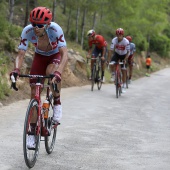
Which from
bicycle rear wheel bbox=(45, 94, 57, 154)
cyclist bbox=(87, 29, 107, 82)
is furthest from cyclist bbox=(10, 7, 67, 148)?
cyclist bbox=(87, 29, 107, 82)

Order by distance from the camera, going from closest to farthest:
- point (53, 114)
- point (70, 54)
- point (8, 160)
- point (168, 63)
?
point (8, 160)
point (53, 114)
point (70, 54)
point (168, 63)

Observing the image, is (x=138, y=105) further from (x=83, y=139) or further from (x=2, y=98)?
(x=83, y=139)

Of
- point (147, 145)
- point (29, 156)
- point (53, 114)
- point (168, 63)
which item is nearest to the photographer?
point (29, 156)

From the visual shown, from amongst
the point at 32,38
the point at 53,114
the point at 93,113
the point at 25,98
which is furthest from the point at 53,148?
the point at 25,98

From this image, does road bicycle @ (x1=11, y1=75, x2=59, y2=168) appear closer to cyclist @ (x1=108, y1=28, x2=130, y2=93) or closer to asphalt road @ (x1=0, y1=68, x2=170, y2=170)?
asphalt road @ (x1=0, y1=68, x2=170, y2=170)

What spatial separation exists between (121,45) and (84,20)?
624 inches

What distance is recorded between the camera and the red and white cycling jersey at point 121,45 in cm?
1404

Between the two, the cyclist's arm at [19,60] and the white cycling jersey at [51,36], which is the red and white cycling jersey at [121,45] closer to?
the white cycling jersey at [51,36]

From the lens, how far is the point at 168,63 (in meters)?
60.4

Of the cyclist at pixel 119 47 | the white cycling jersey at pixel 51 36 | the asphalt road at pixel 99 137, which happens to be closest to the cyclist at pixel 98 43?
the cyclist at pixel 119 47

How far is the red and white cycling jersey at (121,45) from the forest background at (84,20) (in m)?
3.30

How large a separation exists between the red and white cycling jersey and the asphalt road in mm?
1934

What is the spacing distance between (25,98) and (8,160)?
639 centimetres

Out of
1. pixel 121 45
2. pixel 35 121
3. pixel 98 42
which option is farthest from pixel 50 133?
pixel 98 42
